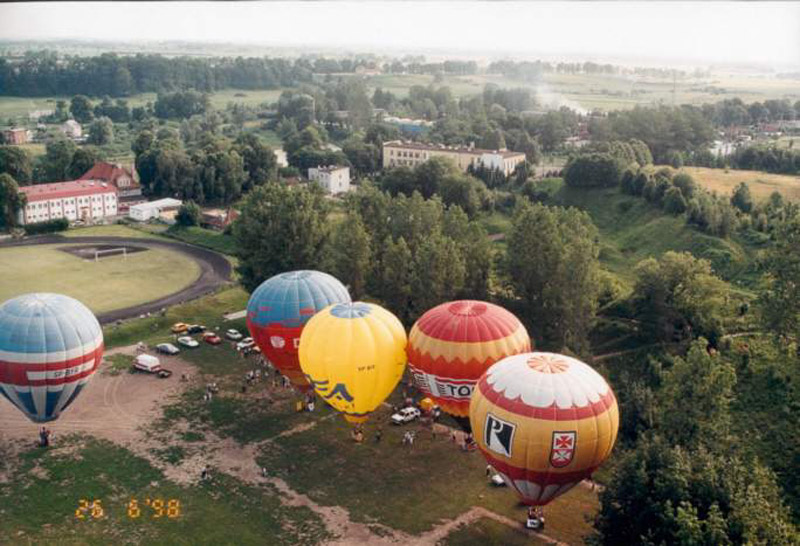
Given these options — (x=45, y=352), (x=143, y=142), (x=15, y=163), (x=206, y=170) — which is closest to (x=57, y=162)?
(x=15, y=163)

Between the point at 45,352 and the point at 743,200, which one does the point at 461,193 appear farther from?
the point at 45,352

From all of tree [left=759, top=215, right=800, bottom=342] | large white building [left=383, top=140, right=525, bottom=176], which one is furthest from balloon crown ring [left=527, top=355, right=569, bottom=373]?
large white building [left=383, top=140, right=525, bottom=176]

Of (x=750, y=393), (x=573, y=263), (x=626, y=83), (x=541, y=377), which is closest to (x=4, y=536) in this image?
(x=541, y=377)

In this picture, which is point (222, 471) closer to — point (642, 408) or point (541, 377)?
point (541, 377)

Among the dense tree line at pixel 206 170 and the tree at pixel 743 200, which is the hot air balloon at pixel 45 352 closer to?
the tree at pixel 743 200

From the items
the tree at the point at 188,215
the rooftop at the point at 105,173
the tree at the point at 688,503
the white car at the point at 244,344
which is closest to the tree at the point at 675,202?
the white car at the point at 244,344

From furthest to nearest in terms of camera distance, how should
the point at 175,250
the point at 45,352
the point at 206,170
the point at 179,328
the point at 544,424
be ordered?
the point at 206,170 < the point at 175,250 < the point at 179,328 < the point at 45,352 < the point at 544,424

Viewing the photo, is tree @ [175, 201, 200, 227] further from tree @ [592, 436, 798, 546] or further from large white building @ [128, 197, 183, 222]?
tree @ [592, 436, 798, 546]
